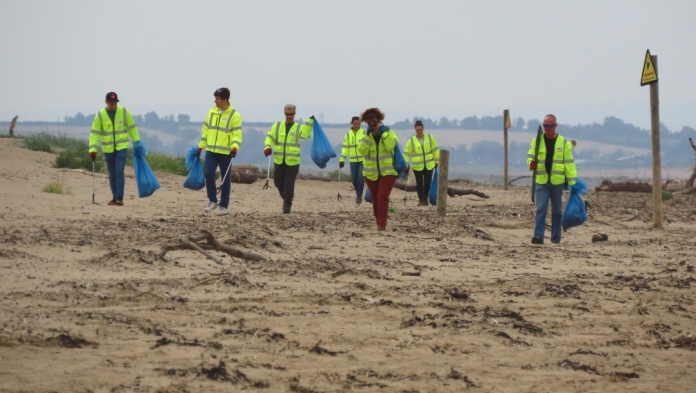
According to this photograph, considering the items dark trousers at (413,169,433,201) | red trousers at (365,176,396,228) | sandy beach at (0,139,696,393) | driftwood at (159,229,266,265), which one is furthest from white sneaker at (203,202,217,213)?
driftwood at (159,229,266,265)

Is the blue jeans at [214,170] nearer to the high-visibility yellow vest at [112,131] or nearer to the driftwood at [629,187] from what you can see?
the high-visibility yellow vest at [112,131]

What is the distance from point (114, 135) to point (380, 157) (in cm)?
439

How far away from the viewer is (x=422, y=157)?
2108cm

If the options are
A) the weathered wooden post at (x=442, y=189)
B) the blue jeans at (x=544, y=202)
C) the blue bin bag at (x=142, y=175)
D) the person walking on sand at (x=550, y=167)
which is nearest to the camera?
the person walking on sand at (x=550, y=167)

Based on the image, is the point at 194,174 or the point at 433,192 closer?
the point at 194,174

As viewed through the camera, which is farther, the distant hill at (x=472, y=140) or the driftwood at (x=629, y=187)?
the distant hill at (x=472, y=140)

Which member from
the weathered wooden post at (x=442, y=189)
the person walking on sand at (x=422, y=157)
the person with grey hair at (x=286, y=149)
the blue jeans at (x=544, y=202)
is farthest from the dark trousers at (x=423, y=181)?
the blue jeans at (x=544, y=202)

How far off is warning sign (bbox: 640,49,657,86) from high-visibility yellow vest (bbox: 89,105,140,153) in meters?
7.41

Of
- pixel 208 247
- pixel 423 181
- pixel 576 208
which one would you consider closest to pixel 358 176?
pixel 423 181

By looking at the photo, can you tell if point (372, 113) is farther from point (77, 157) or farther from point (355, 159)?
point (77, 157)

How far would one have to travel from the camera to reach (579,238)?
1522cm

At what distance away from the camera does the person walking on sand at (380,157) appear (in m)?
14.3

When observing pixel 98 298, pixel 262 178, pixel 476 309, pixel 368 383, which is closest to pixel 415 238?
pixel 476 309

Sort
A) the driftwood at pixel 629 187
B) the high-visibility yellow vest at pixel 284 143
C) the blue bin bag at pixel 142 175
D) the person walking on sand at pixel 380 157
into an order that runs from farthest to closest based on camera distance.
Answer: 1. the driftwood at pixel 629 187
2. the high-visibility yellow vest at pixel 284 143
3. the blue bin bag at pixel 142 175
4. the person walking on sand at pixel 380 157
